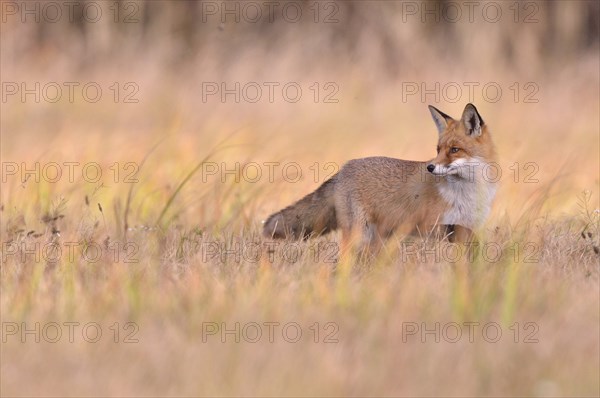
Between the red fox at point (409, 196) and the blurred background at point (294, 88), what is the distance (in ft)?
2.60

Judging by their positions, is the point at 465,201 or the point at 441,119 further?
the point at 441,119

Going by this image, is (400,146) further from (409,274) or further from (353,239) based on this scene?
(409,274)

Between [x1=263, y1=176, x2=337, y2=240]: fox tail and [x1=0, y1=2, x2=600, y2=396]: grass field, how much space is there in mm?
119

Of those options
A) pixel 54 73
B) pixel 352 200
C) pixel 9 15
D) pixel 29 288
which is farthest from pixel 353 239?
pixel 9 15

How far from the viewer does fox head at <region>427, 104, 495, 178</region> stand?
6.36m

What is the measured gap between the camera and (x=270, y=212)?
7.98 m

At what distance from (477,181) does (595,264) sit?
0.84 metres

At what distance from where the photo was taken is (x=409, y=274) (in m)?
5.49

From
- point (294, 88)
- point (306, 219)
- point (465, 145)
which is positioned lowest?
point (306, 219)

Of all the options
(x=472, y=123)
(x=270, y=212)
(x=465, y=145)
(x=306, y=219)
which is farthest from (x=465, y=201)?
(x=270, y=212)

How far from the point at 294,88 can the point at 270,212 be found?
3.68 m

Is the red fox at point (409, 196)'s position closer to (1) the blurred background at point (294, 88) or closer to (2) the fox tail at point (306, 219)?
(2) the fox tail at point (306, 219)

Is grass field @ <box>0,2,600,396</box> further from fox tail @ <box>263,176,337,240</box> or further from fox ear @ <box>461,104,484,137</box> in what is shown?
fox ear @ <box>461,104,484,137</box>

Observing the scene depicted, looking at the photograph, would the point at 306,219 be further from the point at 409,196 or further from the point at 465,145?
the point at 465,145
